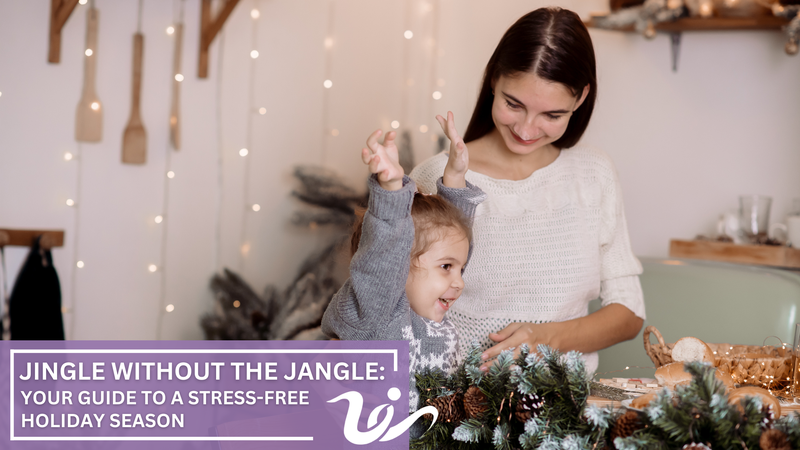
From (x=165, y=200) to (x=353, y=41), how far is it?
94cm

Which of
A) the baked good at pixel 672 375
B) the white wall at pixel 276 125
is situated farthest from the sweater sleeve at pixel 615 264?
the white wall at pixel 276 125

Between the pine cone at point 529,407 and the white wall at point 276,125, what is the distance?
5.29 ft

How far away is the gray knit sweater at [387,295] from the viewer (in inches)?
28.4

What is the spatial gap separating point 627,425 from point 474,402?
0.53 ft

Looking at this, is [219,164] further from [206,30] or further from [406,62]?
[406,62]

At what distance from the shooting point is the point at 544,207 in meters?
1.30

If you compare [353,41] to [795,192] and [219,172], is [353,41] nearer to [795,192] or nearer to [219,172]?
[219,172]

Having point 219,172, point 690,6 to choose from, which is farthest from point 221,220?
point 690,6

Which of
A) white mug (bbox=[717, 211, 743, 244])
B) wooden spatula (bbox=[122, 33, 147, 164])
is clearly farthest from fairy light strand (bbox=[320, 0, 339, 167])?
white mug (bbox=[717, 211, 743, 244])

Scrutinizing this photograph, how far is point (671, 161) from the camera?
250cm

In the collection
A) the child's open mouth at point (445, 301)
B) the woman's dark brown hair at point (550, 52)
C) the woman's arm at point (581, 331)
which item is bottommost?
the woman's arm at point (581, 331)

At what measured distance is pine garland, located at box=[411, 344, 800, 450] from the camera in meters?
0.49

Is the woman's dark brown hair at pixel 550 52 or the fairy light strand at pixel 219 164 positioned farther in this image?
the fairy light strand at pixel 219 164

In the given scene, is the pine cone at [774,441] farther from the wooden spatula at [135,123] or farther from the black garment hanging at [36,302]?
the wooden spatula at [135,123]
